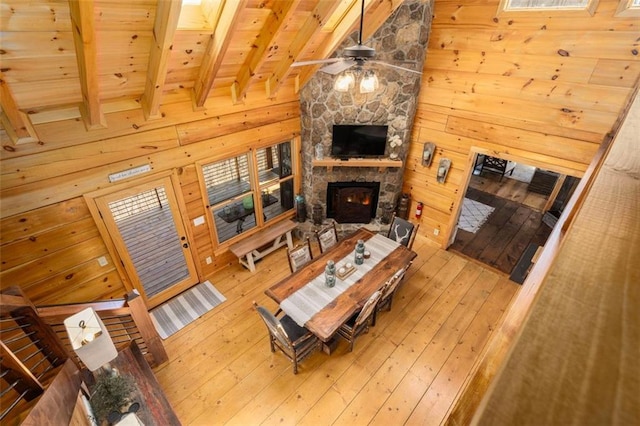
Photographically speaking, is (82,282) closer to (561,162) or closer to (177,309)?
(177,309)

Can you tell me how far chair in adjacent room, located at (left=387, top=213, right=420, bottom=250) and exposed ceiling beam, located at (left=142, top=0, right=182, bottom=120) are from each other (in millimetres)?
3852

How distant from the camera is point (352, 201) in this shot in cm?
589

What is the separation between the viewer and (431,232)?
5973 mm

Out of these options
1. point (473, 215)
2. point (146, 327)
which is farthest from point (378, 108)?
point (146, 327)

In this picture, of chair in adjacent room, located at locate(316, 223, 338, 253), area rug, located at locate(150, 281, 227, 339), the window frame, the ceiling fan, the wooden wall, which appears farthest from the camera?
chair in adjacent room, located at locate(316, 223, 338, 253)

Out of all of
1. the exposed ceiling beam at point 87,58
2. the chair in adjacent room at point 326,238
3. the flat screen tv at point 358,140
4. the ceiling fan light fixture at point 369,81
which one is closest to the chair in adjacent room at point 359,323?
the chair in adjacent room at point 326,238

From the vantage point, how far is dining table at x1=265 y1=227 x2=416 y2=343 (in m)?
3.53

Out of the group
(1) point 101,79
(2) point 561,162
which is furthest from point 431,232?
(1) point 101,79

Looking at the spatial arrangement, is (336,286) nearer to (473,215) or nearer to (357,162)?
(357,162)

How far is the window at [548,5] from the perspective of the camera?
3457 mm

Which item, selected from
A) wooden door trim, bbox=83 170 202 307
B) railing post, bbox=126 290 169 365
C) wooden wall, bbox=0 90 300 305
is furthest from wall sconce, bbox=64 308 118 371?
wooden door trim, bbox=83 170 202 307

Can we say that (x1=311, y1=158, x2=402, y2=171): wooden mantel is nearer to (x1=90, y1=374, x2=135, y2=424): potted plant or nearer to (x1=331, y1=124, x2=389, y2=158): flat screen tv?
(x1=331, y1=124, x2=389, y2=158): flat screen tv

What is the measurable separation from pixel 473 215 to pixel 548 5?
4.23 metres

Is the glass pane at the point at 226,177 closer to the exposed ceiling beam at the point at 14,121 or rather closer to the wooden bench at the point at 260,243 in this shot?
the wooden bench at the point at 260,243
